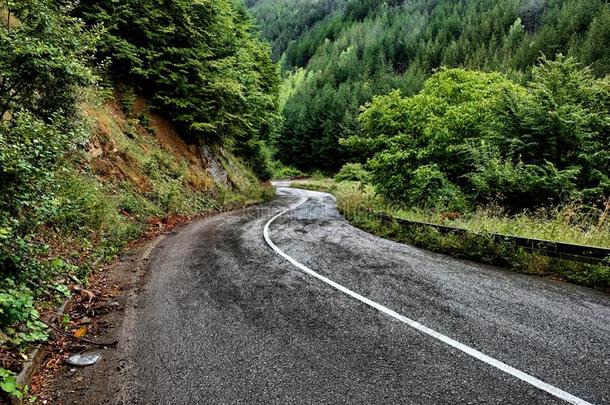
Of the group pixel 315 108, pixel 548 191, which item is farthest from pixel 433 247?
pixel 315 108

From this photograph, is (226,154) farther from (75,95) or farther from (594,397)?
(594,397)

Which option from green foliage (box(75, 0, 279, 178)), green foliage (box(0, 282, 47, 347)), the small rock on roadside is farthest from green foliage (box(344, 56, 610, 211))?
green foliage (box(0, 282, 47, 347))

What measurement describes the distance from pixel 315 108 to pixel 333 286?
227 feet

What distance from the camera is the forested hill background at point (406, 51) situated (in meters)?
70.8

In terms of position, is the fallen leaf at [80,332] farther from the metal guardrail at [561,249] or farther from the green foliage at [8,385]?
the metal guardrail at [561,249]

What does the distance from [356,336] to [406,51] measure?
133978 millimetres

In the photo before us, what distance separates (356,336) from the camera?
4.62 metres

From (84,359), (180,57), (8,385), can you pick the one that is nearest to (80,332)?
(84,359)

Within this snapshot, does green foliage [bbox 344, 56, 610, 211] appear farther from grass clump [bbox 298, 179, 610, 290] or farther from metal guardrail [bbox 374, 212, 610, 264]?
metal guardrail [bbox 374, 212, 610, 264]

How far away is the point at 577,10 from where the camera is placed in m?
92.2

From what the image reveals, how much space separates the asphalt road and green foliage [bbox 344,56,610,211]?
488 cm

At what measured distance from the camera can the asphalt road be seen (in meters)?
3.55

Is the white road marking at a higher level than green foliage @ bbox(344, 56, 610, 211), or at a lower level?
lower

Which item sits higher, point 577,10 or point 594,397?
point 577,10
